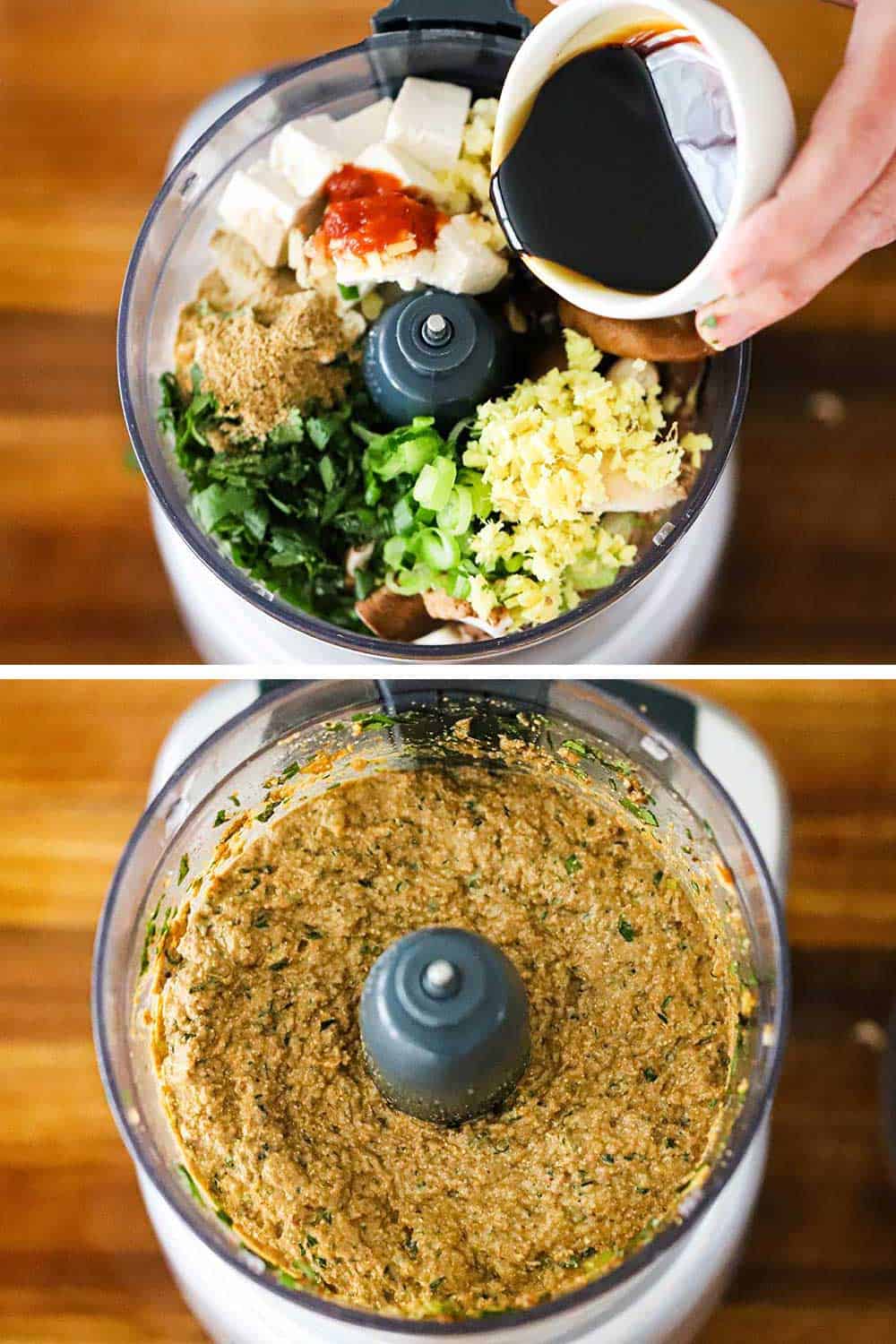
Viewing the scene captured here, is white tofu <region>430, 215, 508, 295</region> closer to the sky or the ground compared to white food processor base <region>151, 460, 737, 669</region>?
closer to the sky

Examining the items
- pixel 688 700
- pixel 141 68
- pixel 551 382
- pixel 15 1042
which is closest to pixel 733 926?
pixel 688 700

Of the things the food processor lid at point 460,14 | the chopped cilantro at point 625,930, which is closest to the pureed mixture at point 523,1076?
the chopped cilantro at point 625,930

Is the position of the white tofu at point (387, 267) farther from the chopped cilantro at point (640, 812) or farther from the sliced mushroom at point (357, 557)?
the chopped cilantro at point (640, 812)

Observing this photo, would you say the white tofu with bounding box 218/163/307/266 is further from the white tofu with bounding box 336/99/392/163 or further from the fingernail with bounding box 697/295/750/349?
the fingernail with bounding box 697/295/750/349


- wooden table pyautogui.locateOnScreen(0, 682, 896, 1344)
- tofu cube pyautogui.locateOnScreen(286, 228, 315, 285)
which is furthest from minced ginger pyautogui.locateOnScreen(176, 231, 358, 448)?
wooden table pyautogui.locateOnScreen(0, 682, 896, 1344)

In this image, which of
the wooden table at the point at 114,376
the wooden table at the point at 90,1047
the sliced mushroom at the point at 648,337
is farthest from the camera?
the wooden table at the point at 114,376

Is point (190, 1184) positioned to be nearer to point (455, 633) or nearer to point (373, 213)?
point (455, 633)

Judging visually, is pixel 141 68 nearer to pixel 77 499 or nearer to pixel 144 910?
pixel 77 499
